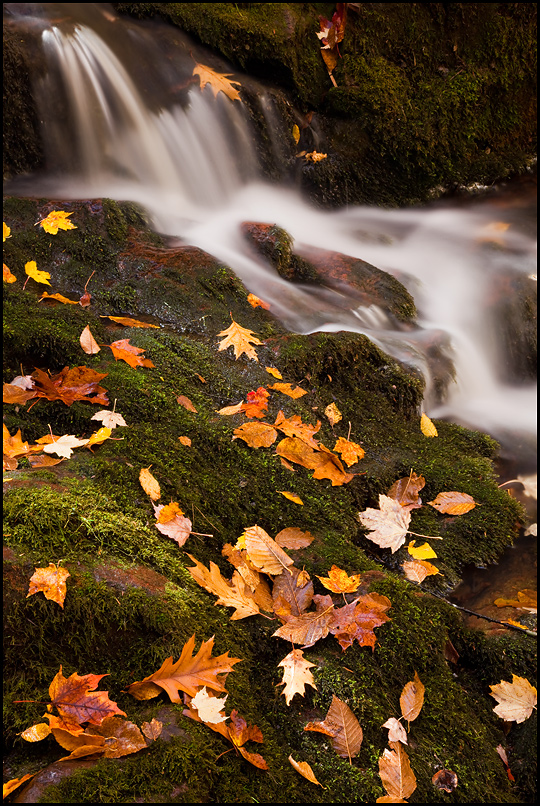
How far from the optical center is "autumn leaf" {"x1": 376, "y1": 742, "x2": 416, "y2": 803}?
1694 mm

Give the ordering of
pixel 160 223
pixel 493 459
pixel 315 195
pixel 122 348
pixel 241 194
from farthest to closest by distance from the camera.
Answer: pixel 315 195 → pixel 241 194 → pixel 160 223 → pixel 493 459 → pixel 122 348

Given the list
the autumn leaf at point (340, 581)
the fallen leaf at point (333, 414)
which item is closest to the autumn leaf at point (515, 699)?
the autumn leaf at point (340, 581)

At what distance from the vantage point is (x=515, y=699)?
2199 mm

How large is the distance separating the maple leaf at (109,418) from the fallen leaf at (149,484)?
1.02 ft

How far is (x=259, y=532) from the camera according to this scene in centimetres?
237

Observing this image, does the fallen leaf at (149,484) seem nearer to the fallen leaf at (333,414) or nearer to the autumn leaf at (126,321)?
the fallen leaf at (333,414)

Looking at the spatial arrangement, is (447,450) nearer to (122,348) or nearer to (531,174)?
(122,348)

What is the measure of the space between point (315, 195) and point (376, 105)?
123cm

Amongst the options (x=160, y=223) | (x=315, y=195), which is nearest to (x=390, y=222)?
(x=315, y=195)

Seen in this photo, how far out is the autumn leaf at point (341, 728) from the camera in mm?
1737

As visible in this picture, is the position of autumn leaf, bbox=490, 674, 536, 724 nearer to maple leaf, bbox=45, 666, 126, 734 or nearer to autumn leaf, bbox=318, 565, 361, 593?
autumn leaf, bbox=318, 565, 361, 593

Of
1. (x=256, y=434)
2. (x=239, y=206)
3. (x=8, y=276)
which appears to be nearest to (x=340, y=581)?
(x=256, y=434)

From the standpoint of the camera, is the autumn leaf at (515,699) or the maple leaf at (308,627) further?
the autumn leaf at (515,699)

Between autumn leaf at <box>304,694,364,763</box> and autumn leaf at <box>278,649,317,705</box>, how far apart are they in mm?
89
